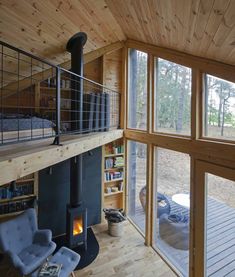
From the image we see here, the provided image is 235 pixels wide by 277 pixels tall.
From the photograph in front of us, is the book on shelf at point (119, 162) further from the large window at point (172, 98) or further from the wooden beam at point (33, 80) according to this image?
the wooden beam at point (33, 80)

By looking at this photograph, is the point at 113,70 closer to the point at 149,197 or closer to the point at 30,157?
the point at 149,197

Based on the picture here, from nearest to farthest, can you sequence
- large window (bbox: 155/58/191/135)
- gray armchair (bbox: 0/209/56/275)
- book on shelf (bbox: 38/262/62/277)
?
book on shelf (bbox: 38/262/62/277)
gray armchair (bbox: 0/209/56/275)
large window (bbox: 155/58/191/135)

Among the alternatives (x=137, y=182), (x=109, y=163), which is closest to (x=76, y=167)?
(x=109, y=163)

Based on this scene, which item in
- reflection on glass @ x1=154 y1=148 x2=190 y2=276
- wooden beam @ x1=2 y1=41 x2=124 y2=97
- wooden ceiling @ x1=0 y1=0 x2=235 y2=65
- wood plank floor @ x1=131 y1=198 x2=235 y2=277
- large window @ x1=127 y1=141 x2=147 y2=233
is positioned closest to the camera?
wooden ceiling @ x1=0 y1=0 x2=235 y2=65

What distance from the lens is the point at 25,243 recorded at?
11.8 ft

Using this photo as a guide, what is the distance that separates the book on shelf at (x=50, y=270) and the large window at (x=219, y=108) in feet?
9.38

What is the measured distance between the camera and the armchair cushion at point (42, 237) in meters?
3.64

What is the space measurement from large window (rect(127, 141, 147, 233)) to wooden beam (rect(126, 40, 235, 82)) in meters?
1.91

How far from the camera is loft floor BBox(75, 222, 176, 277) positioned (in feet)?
12.2

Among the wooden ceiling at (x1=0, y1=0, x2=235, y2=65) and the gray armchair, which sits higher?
the wooden ceiling at (x1=0, y1=0, x2=235, y2=65)

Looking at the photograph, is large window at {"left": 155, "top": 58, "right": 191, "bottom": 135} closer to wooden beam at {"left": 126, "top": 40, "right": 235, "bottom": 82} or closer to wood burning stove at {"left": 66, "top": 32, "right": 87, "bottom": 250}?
wooden beam at {"left": 126, "top": 40, "right": 235, "bottom": 82}

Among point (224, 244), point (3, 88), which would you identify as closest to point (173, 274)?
point (224, 244)

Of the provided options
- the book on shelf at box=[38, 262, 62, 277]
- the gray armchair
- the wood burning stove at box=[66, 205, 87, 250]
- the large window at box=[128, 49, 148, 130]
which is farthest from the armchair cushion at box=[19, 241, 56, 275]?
the large window at box=[128, 49, 148, 130]

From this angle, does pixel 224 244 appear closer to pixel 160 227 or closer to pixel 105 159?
pixel 160 227
